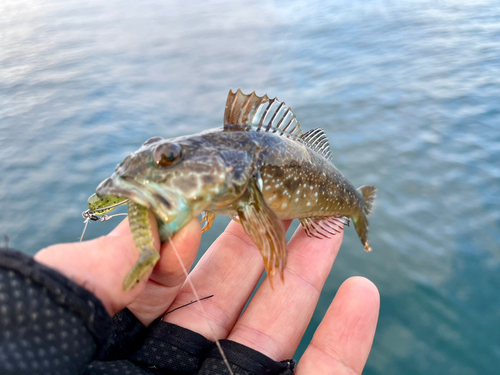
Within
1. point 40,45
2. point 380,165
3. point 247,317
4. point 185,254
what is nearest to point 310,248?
point 247,317

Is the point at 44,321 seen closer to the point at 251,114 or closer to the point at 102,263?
the point at 102,263

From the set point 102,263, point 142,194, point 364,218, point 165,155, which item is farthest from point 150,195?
point 364,218

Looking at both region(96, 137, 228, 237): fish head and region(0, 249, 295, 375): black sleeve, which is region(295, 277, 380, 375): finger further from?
region(0, 249, 295, 375): black sleeve

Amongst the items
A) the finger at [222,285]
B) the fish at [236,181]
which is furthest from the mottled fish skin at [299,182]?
the finger at [222,285]

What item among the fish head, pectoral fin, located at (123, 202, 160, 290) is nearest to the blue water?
the fish head

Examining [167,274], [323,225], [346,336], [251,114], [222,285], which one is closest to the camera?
[167,274]

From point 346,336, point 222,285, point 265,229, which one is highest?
point 265,229

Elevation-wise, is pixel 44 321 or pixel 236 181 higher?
pixel 236 181

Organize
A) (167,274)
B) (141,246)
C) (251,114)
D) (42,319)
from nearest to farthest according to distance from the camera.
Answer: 1. (42,319)
2. (141,246)
3. (167,274)
4. (251,114)
